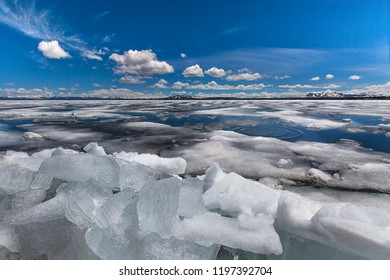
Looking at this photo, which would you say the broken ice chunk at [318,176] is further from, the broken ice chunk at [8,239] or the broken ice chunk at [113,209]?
the broken ice chunk at [8,239]

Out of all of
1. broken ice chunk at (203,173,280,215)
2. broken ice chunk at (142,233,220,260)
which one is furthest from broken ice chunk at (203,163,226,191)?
broken ice chunk at (142,233,220,260)

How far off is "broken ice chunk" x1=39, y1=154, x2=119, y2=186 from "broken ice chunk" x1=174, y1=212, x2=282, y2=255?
59 cm

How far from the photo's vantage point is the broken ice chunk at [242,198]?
57.4 inches

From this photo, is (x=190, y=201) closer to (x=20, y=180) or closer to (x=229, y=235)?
(x=229, y=235)

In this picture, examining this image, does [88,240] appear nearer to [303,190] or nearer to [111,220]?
[111,220]

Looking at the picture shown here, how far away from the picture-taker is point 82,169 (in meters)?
1.60

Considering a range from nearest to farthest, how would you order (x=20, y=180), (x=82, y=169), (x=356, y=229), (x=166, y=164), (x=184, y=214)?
(x=356, y=229)
(x=184, y=214)
(x=82, y=169)
(x=20, y=180)
(x=166, y=164)

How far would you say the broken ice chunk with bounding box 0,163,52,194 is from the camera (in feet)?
5.50

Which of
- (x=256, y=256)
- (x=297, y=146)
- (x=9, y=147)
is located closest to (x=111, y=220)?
(x=256, y=256)

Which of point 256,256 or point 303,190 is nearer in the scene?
point 256,256

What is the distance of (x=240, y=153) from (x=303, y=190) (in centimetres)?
112

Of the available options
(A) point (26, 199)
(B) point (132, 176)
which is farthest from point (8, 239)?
(B) point (132, 176)

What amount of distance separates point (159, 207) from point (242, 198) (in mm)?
523

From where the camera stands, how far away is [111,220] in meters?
1.29
